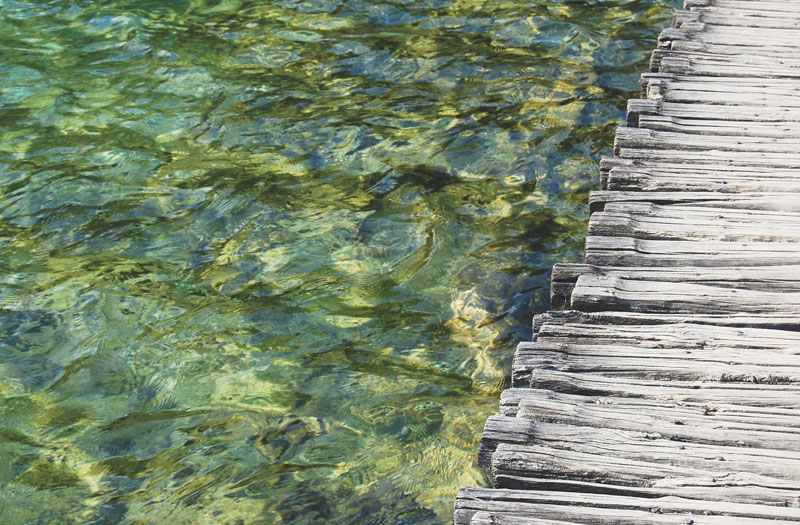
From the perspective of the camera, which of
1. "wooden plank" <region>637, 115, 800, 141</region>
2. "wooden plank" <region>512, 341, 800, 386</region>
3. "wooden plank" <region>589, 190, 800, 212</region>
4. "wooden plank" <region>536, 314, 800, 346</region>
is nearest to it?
"wooden plank" <region>512, 341, 800, 386</region>

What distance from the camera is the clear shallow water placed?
4777mm

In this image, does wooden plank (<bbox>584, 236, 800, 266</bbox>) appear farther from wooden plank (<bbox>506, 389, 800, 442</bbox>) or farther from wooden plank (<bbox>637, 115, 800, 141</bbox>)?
wooden plank (<bbox>637, 115, 800, 141</bbox>)

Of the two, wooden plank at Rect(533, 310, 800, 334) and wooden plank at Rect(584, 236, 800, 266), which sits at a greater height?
wooden plank at Rect(584, 236, 800, 266)

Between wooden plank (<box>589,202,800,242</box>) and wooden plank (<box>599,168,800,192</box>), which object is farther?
wooden plank (<box>599,168,800,192</box>)

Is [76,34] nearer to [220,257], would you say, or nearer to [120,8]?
[120,8]

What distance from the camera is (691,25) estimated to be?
7.55 metres

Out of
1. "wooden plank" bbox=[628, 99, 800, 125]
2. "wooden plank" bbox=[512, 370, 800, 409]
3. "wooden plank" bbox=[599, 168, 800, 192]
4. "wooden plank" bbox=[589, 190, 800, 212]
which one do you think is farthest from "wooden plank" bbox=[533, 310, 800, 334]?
"wooden plank" bbox=[628, 99, 800, 125]

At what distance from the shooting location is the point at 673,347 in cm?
406

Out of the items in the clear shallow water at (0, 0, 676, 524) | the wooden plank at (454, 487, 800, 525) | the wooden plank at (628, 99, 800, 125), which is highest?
the wooden plank at (628, 99, 800, 125)

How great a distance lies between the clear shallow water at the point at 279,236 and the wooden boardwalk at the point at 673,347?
1075 millimetres

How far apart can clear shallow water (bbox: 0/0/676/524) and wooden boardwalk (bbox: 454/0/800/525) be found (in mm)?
1075

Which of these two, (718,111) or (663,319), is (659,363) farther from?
(718,111)

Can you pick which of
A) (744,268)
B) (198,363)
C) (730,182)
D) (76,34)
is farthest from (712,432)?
(76,34)

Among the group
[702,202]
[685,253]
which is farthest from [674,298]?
[702,202]
